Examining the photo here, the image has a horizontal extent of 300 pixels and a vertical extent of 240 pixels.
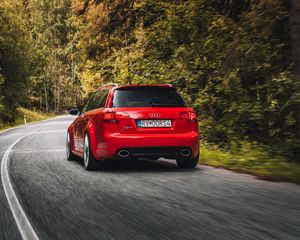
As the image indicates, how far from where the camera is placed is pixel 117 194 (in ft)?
21.2

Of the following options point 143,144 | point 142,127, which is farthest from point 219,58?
point 143,144

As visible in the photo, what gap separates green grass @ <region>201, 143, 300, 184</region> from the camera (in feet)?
25.2

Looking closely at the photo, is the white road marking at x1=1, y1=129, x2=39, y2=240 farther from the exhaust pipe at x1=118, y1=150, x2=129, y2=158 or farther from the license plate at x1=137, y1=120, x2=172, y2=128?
the license plate at x1=137, y1=120, x2=172, y2=128

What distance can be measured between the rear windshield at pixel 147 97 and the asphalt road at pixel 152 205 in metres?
1.21

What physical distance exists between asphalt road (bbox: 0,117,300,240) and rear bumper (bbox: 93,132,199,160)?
364 millimetres

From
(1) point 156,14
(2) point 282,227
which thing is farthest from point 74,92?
(2) point 282,227

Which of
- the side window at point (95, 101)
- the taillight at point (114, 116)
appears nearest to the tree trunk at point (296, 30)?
the taillight at point (114, 116)

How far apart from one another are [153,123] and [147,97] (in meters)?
0.61

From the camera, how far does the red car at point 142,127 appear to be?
8.39 metres

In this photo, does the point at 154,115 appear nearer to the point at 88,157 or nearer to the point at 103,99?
the point at 103,99

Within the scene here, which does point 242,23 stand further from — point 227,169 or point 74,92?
point 74,92

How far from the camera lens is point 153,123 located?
8500 mm

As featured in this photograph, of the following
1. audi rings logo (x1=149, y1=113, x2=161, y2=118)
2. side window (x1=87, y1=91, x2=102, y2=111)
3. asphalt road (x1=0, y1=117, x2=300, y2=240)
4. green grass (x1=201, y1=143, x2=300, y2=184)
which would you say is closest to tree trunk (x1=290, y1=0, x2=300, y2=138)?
green grass (x1=201, y1=143, x2=300, y2=184)

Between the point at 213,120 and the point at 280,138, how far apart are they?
10.4ft
